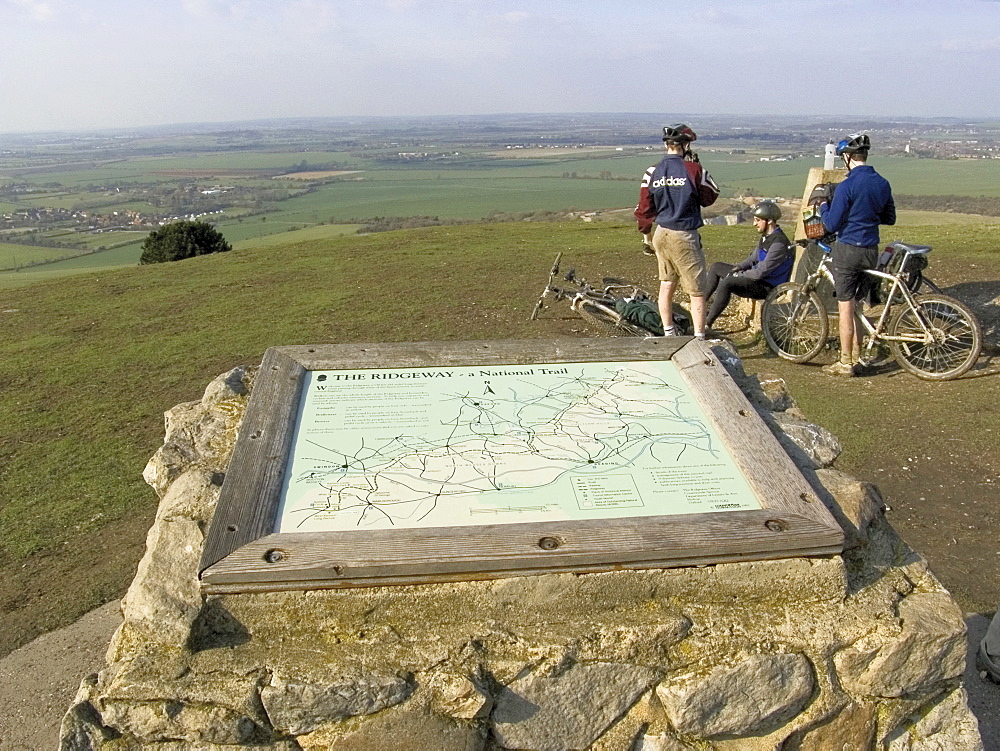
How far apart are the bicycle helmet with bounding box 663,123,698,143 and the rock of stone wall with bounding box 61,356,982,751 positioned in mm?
3876

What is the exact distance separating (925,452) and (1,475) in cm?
620

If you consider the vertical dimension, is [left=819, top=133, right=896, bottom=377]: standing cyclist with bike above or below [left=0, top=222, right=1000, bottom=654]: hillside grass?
above

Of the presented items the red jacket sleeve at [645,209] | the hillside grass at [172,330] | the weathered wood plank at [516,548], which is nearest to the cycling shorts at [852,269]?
the hillside grass at [172,330]

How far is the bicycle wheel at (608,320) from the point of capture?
706 centimetres

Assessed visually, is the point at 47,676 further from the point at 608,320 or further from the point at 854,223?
the point at 854,223

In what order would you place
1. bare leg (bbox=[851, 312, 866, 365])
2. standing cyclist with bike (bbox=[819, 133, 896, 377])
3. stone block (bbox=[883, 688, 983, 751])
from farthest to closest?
bare leg (bbox=[851, 312, 866, 365]) < standing cyclist with bike (bbox=[819, 133, 896, 377]) < stone block (bbox=[883, 688, 983, 751])

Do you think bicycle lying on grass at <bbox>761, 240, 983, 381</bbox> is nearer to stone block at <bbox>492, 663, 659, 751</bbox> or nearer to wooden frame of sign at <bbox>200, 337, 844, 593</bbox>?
wooden frame of sign at <bbox>200, 337, 844, 593</bbox>

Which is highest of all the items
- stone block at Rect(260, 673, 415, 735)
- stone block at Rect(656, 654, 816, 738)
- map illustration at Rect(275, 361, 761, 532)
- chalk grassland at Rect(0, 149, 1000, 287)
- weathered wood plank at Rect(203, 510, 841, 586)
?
map illustration at Rect(275, 361, 761, 532)

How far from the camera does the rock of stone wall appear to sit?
80.5 inches

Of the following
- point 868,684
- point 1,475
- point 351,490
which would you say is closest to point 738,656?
point 868,684

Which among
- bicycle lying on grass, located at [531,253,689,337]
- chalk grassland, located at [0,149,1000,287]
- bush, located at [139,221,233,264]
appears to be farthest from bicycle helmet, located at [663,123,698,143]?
chalk grassland, located at [0,149,1000,287]

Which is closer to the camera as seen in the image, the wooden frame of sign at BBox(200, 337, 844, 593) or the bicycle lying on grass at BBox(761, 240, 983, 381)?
the wooden frame of sign at BBox(200, 337, 844, 593)

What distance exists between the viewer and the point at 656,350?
333cm

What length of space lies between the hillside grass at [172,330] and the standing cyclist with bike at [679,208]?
1357 millimetres
